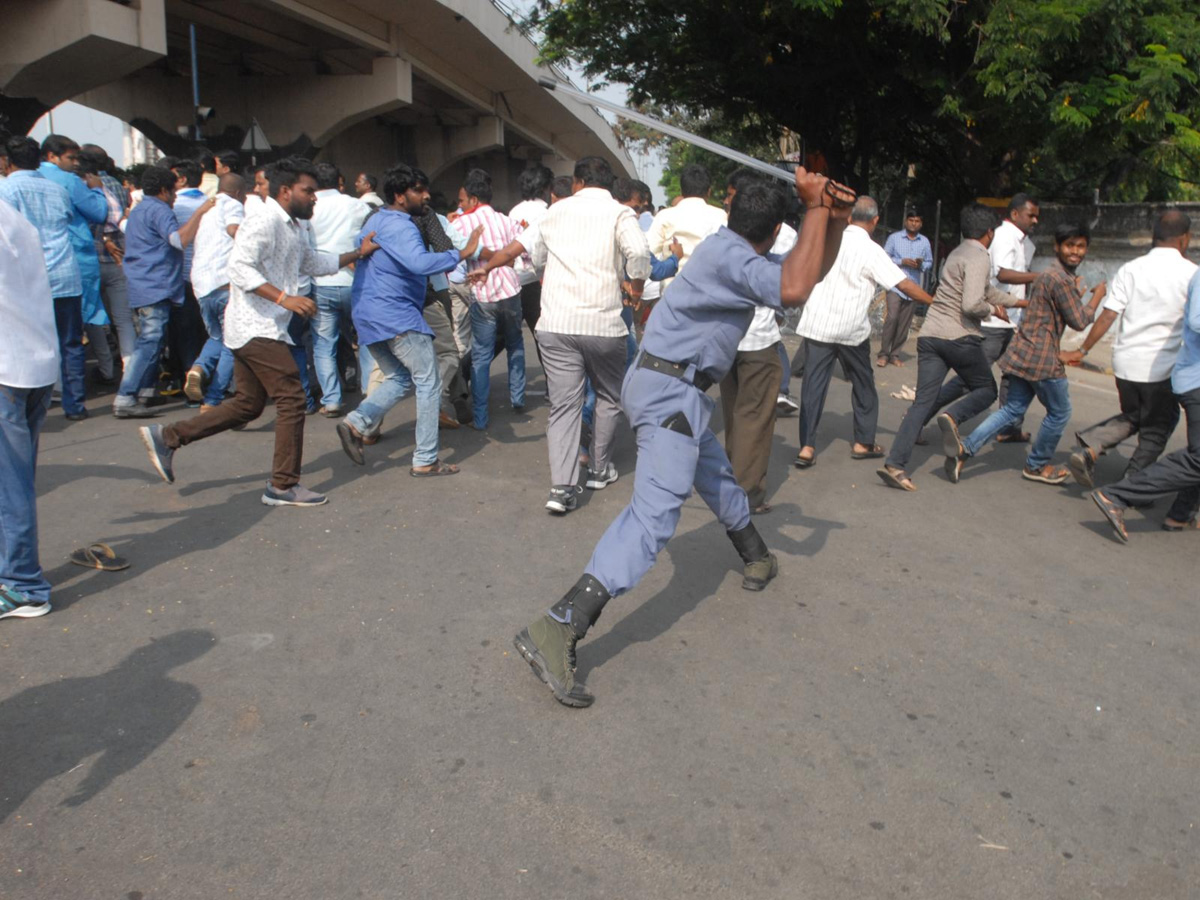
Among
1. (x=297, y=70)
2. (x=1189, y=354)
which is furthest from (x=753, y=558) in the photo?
(x=297, y=70)

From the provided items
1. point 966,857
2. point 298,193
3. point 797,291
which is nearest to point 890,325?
point 298,193

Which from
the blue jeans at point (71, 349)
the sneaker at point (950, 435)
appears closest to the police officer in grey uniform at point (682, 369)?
the sneaker at point (950, 435)

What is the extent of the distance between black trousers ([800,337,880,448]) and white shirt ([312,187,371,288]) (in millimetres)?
→ 3560

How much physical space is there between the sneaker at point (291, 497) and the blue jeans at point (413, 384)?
2.32ft

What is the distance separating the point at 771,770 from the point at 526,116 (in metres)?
33.6

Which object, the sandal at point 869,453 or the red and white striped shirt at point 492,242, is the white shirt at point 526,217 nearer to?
the red and white striped shirt at point 492,242

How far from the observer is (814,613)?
461 cm

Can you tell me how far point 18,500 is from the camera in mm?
4234

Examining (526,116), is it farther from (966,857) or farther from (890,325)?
(966,857)

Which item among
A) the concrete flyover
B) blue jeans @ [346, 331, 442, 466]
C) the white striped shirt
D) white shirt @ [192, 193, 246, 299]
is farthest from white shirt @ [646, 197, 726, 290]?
the concrete flyover

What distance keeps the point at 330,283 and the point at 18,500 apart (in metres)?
4.17

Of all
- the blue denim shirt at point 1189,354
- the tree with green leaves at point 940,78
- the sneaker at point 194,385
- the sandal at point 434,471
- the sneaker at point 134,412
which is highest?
Answer: the tree with green leaves at point 940,78

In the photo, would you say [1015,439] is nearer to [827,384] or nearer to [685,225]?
[827,384]

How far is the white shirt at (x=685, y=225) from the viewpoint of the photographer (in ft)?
22.4
